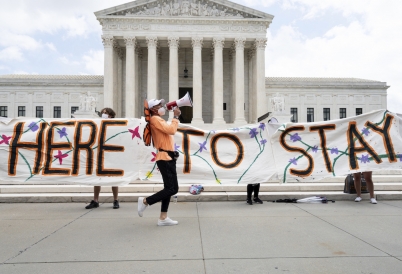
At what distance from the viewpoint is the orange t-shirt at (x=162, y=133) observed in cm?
530

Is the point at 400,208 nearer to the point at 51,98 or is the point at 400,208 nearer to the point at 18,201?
the point at 18,201

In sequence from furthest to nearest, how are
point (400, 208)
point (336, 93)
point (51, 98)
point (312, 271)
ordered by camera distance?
point (336, 93) → point (51, 98) → point (400, 208) → point (312, 271)

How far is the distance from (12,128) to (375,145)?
8.89m

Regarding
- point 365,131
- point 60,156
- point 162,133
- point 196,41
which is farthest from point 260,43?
point 162,133

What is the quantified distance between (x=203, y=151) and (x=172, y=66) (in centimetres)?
2870

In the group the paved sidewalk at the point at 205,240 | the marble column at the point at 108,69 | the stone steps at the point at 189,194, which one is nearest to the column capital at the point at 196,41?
the marble column at the point at 108,69

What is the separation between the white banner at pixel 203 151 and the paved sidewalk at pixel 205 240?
827 mm

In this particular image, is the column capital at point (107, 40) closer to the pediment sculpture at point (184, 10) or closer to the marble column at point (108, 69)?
the marble column at point (108, 69)

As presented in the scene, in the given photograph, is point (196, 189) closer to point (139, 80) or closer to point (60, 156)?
point (60, 156)

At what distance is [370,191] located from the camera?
7621 millimetres

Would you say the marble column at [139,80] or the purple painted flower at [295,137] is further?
the marble column at [139,80]

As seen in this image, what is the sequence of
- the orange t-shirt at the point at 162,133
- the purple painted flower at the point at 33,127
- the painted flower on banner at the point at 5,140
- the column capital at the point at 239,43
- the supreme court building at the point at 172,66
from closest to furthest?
the orange t-shirt at the point at 162,133 → the painted flower on banner at the point at 5,140 → the purple painted flower at the point at 33,127 → the supreme court building at the point at 172,66 → the column capital at the point at 239,43

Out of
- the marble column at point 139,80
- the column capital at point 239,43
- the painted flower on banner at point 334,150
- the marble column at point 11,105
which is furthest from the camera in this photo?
the marble column at point 11,105

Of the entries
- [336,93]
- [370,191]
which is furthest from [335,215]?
[336,93]
